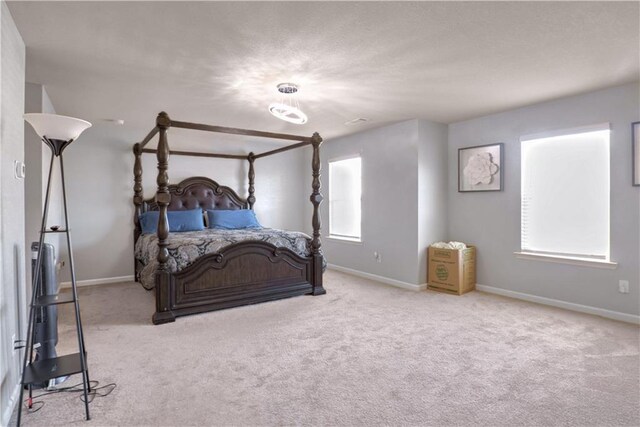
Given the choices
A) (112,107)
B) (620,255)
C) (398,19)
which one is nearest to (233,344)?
(398,19)

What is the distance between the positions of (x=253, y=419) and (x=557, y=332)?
2.79 m

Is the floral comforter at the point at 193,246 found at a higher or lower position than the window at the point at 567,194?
lower

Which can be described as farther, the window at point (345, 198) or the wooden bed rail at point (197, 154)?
the window at point (345, 198)

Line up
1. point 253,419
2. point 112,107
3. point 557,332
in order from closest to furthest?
point 253,419 < point 557,332 < point 112,107

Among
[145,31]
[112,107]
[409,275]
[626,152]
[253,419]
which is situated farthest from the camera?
[409,275]

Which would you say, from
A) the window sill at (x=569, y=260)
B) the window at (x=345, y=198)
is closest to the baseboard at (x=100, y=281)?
the window at (x=345, y=198)

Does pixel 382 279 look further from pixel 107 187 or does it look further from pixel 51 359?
pixel 107 187

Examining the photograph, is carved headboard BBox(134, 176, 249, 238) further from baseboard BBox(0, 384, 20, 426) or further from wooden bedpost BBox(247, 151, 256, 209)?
baseboard BBox(0, 384, 20, 426)

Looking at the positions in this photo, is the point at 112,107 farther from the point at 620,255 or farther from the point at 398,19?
the point at 620,255

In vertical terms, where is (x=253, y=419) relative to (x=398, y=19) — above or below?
below

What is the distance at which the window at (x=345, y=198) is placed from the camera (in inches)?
237

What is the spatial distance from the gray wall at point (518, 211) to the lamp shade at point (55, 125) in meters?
4.39

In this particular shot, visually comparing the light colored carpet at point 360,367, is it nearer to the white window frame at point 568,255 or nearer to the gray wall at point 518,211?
the gray wall at point 518,211

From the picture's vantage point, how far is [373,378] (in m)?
2.37
